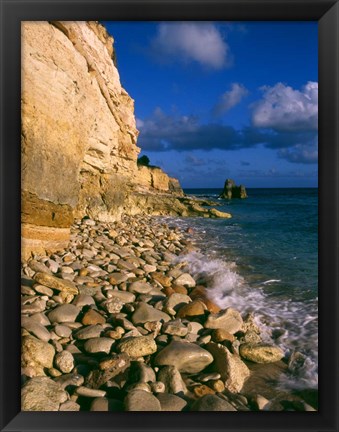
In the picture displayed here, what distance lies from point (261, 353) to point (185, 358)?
86cm

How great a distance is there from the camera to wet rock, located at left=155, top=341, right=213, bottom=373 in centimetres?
273

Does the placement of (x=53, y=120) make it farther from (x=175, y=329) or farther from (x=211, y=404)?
(x=211, y=404)

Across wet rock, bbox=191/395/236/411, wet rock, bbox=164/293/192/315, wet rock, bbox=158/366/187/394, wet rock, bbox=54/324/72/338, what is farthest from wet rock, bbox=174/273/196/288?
wet rock, bbox=191/395/236/411

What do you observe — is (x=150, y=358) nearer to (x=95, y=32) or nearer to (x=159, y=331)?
(x=159, y=331)

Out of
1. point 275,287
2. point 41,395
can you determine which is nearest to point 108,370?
point 41,395

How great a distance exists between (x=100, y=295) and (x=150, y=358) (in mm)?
1237

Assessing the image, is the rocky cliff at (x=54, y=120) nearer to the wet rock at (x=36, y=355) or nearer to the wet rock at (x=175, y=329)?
the wet rock at (x=36, y=355)

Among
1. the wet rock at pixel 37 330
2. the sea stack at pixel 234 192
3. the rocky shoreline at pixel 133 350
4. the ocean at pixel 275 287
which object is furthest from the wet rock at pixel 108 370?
the sea stack at pixel 234 192

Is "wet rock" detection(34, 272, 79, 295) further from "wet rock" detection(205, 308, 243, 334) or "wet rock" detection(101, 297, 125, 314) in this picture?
"wet rock" detection(205, 308, 243, 334)

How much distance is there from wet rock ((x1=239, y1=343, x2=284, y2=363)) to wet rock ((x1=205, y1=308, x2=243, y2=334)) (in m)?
0.33

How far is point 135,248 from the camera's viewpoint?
6.53m

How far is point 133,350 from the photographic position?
2771mm

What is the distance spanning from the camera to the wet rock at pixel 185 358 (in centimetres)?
273
